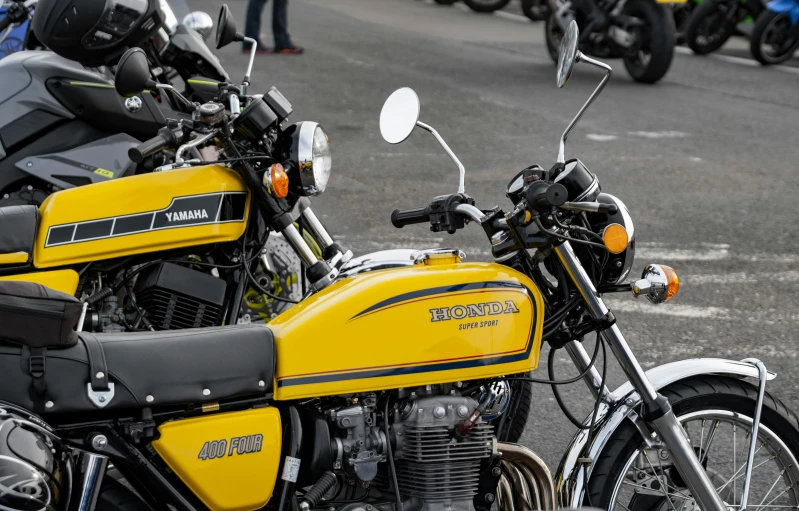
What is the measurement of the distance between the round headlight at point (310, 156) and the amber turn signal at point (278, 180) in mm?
70

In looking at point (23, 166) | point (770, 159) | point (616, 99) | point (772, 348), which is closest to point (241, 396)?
point (23, 166)

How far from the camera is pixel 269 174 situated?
3949 mm

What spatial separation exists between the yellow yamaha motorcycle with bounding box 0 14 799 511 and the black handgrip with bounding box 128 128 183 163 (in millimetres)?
1100

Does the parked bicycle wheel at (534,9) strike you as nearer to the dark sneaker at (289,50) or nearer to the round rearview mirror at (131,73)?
the dark sneaker at (289,50)

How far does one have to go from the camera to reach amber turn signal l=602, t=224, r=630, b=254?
8.91 ft

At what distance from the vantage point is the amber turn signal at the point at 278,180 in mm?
3912

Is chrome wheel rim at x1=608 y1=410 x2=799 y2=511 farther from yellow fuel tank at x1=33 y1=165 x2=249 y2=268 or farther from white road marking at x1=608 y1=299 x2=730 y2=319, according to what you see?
white road marking at x1=608 y1=299 x2=730 y2=319

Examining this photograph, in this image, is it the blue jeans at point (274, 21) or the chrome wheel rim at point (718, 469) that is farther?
the blue jeans at point (274, 21)

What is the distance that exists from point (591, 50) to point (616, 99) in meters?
1.49

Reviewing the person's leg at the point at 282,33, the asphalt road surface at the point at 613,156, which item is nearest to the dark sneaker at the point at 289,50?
the person's leg at the point at 282,33

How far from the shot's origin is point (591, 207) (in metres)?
2.68

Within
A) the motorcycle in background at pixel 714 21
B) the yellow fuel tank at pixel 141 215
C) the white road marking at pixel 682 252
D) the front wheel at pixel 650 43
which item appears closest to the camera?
the yellow fuel tank at pixel 141 215

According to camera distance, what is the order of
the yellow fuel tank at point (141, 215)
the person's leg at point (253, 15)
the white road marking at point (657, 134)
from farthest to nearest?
1. the person's leg at point (253, 15)
2. the white road marking at point (657, 134)
3. the yellow fuel tank at point (141, 215)

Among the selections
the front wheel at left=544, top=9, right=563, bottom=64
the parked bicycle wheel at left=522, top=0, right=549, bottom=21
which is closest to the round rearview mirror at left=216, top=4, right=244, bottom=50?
the front wheel at left=544, top=9, right=563, bottom=64
